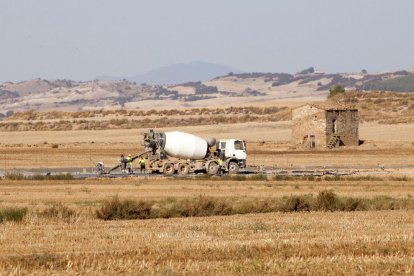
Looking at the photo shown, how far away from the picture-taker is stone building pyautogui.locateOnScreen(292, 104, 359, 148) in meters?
88.5

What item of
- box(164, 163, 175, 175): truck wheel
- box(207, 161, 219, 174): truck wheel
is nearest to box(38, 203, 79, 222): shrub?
box(164, 163, 175, 175): truck wheel

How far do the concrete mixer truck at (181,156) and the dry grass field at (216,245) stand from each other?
30246 mm

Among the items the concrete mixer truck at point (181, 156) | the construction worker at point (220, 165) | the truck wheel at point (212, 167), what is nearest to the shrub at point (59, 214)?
the concrete mixer truck at point (181, 156)

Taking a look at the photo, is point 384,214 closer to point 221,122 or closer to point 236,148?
point 236,148

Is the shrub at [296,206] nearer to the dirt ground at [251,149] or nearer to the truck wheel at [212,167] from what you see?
the truck wheel at [212,167]

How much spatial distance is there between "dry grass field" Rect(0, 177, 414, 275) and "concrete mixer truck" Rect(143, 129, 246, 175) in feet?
99.2

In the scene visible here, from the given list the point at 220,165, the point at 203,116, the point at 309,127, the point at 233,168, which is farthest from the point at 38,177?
the point at 203,116

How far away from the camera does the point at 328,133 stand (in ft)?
291

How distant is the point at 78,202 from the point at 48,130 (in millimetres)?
108247

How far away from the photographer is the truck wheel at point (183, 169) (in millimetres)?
60156

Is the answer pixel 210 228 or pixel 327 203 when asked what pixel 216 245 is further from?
pixel 327 203

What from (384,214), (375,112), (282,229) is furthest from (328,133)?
(282,229)

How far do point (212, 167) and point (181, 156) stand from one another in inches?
85.7

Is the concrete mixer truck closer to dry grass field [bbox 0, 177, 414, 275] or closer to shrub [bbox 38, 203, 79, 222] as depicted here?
dry grass field [bbox 0, 177, 414, 275]
